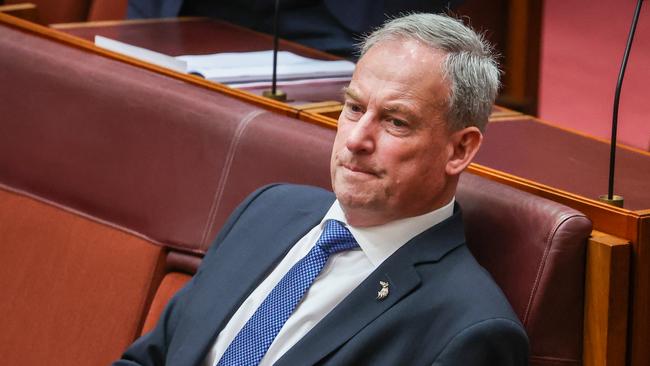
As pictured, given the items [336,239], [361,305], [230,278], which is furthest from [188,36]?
[361,305]

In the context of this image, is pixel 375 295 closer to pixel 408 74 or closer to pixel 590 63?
pixel 408 74

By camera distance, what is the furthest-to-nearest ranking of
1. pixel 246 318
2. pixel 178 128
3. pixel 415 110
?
pixel 178 128
pixel 246 318
pixel 415 110

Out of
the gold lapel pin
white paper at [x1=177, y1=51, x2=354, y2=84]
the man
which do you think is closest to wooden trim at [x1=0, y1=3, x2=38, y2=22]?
white paper at [x1=177, y1=51, x2=354, y2=84]

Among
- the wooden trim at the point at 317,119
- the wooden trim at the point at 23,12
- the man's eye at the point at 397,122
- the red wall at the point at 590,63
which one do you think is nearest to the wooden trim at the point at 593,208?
the man's eye at the point at 397,122

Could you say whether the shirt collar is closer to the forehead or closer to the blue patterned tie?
the blue patterned tie

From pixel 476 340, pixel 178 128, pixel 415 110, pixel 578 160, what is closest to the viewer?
pixel 476 340

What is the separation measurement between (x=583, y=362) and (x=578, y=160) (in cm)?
45

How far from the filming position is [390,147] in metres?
1.71

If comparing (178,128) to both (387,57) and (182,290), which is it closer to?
(182,290)

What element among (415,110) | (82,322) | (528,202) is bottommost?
(82,322)

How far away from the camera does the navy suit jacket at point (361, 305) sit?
62.4 inches

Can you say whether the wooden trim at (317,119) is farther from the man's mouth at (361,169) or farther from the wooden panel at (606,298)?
the wooden panel at (606,298)

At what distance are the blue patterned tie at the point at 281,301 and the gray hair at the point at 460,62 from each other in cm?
25

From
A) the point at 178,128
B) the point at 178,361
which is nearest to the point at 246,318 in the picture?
the point at 178,361
